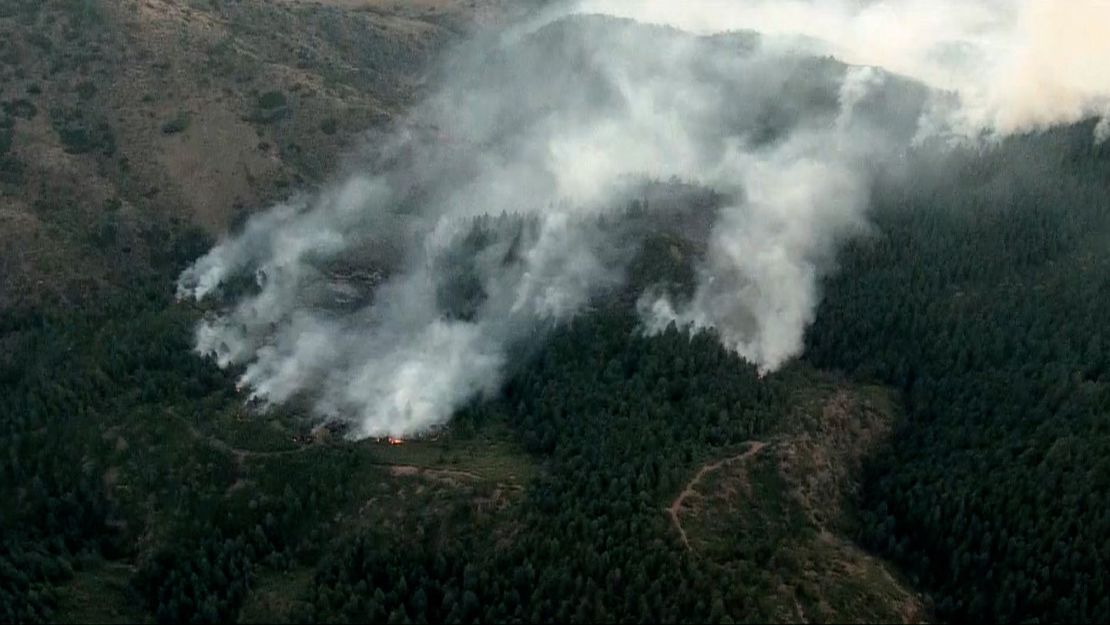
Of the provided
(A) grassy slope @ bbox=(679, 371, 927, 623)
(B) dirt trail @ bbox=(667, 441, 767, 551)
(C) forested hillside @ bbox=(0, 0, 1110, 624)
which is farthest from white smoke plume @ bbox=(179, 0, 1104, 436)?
(B) dirt trail @ bbox=(667, 441, 767, 551)

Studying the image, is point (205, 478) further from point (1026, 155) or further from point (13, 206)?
point (1026, 155)

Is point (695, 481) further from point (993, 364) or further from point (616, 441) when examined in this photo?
point (993, 364)

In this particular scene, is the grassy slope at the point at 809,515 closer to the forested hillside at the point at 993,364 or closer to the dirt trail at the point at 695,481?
the dirt trail at the point at 695,481

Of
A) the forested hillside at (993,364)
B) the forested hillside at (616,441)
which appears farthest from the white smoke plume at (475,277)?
the forested hillside at (993,364)

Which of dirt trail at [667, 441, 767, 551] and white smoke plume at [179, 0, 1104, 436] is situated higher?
white smoke plume at [179, 0, 1104, 436]

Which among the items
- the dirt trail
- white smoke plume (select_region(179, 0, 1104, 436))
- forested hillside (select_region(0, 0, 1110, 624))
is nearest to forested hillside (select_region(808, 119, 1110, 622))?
forested hillside (select_region(0, 0, 1110, 624))

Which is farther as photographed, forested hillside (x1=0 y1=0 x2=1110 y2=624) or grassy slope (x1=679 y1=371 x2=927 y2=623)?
forested hillside (x1=0 y1=0 x2=1110 y2=624)

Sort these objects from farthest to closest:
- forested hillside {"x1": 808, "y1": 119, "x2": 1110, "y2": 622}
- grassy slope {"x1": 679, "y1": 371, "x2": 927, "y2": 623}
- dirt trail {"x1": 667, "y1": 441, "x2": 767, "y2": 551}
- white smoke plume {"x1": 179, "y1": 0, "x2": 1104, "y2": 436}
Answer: white smoke plume {"x1": 179, "y1": 0, "x2": 1104, "y2": 436} < dirt trail {"x1": 667, "y1": 441, "x2": 767, "y2": 551} < forested hillside {"x1": 808, "y1": 119, "x2": 1110, "y2": 622} < grassy slope {"x1": 679, "y1": 371, "x2": 927, "y2": 623}

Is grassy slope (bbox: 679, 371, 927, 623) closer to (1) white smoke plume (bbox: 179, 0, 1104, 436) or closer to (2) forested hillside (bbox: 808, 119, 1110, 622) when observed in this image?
(2) forested hillside (bbox: 808, 119, 1110, 622)

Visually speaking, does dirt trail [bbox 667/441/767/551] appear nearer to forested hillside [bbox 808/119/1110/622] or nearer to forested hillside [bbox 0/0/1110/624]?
forested hillside [bbox 0/0/1110/624]

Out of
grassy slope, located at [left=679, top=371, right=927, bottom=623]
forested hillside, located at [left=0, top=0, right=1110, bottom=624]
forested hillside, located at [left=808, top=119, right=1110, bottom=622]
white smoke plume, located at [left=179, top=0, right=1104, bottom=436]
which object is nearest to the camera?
grassy slope, located at [left=679, top=371, right=927, bottom=623]
